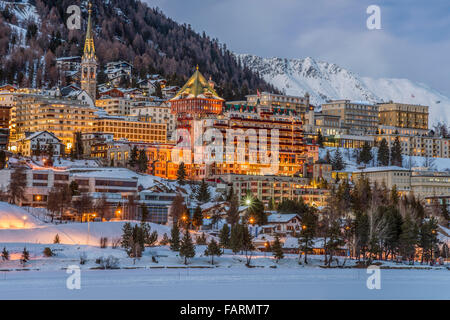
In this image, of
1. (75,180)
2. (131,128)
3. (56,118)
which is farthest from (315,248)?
(56,118)

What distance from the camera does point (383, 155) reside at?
623 feet

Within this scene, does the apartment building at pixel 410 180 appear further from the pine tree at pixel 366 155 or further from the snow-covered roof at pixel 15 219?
the snow-covered roof at pixel 15 219

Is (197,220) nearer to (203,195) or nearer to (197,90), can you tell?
(203,195)

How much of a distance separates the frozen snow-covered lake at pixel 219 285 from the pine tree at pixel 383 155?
110595 millimetres

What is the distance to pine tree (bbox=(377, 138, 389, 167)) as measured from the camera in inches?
7461

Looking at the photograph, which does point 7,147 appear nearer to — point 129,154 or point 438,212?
point 129,154

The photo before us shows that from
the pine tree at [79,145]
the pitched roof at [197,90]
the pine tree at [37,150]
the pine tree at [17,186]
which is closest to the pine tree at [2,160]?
the pine tree at [37,150]

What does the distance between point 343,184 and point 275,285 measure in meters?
86.7

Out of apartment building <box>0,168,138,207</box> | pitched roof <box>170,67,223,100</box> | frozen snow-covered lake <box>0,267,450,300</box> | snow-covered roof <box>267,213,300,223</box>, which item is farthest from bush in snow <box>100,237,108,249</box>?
pitched roof <box>170,67,223,100</box>

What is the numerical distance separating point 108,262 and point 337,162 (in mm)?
110160

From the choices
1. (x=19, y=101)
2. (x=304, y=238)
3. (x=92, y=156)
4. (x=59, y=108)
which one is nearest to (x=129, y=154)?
(x=92, y=156)

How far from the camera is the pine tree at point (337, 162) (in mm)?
178750

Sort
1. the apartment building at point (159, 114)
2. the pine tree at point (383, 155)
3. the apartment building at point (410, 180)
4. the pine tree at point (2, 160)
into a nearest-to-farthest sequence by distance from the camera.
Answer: the pine tree at point (2, 160), the apartment building at point (410, 180), the apartment building at point (159, 114), the pine tree at point (383, 155)

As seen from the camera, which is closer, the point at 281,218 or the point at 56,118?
the point at 281,218
